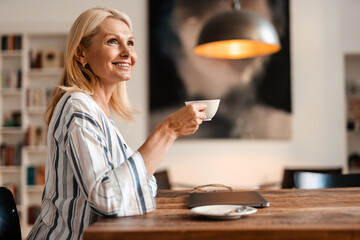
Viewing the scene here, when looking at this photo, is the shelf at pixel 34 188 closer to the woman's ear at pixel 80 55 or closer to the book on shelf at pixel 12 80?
the book on shelf at pixel 12 80

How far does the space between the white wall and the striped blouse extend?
317 cm

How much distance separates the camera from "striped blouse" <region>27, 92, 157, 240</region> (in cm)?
108

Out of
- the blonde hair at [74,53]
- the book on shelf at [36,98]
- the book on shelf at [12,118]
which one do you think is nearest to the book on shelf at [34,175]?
the book on shelf at [12,118]

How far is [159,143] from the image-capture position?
1186mm

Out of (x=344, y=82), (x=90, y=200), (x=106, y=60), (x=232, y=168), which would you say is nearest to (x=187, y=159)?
(x=232, y=168)

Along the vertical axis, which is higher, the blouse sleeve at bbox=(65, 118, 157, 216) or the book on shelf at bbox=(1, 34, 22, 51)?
the book on shelf at bbox=(1, 34, 22, 51)

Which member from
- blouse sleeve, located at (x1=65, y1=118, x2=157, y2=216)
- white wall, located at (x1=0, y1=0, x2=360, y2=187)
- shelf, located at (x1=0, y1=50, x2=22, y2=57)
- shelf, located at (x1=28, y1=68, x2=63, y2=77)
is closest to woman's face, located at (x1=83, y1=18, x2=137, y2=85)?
blouse sleeve, located at (x1=65, y1=118, x2=157, y2=216)

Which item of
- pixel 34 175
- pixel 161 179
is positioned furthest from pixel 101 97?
pixel 34 175

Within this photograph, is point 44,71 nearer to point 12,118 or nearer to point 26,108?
point 26,108

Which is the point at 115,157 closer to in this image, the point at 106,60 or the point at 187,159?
the point at 106,60

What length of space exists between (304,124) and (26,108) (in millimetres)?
3412

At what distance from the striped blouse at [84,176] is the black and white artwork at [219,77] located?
3178mm

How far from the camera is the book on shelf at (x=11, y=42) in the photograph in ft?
15.3

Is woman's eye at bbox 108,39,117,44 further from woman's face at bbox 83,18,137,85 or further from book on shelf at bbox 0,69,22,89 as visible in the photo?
book on shelf at bbox 0,69,22,89
